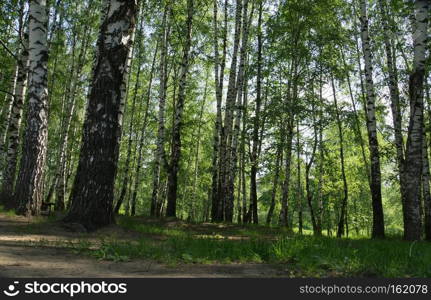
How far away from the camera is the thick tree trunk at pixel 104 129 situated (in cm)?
750

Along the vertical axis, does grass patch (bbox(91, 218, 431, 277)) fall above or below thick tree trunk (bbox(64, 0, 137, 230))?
below

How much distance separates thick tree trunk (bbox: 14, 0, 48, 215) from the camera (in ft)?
29.6

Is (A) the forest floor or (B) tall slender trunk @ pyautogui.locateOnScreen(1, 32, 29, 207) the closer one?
(A) the forest floor

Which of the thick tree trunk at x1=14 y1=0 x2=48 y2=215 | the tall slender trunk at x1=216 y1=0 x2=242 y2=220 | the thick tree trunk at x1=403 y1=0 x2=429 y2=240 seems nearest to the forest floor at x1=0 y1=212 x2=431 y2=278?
the thick tree trunk at x1=14 y1=0 x2=48 y2=215

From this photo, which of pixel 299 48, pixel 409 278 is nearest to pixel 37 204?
pixel 409 278

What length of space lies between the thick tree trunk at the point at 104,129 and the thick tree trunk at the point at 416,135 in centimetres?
768

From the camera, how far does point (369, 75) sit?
510 inches

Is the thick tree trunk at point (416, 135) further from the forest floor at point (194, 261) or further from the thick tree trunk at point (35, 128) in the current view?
the thick tree trunk at point (35, 128)

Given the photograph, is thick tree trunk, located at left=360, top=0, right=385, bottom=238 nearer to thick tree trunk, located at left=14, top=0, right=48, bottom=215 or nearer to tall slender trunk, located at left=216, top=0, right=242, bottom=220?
tall slender trunk, located at left=216, top=0, right=242, bottom=220

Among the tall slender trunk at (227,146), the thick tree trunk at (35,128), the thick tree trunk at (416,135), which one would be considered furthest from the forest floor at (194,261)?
the tall slender trunk at (227,146)

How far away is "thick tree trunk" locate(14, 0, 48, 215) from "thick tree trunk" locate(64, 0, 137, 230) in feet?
6.57

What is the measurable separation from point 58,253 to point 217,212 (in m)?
12.1

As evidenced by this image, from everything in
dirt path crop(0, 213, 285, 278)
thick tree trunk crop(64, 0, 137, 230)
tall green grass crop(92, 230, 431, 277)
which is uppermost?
thick tree trunk crop(64, 0, 137, 230)

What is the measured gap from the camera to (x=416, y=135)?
963 centimetres
